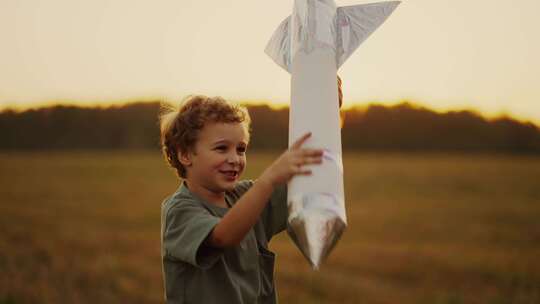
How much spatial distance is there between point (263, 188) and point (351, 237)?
58.5 ft

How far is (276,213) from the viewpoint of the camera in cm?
313

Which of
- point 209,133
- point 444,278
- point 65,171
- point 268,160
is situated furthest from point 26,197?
point 209,133

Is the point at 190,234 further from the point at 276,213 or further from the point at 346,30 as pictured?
the point at 346,30

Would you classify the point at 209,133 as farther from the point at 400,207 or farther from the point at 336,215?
the point at 400,207

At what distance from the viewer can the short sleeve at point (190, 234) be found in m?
2.65

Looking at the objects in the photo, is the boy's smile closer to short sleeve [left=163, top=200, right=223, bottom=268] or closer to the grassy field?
short sleeve [left=163, top=200, right=223, bottom=268]

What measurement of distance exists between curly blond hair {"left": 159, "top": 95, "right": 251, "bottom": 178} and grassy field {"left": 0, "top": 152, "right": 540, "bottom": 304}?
685 centimetres

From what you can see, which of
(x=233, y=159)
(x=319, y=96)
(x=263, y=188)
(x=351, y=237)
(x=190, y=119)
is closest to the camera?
(x=263, y=188)

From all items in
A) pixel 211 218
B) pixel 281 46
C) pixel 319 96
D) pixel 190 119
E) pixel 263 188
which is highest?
pixel 281 46

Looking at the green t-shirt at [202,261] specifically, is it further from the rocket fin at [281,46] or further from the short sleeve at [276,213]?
the rocket fin at [281,46]

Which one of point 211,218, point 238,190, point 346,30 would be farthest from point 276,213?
point 346,30

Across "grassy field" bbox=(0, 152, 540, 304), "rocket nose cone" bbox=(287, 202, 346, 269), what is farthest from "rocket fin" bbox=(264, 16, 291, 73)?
"grassy field" bbox=(0, 152, 540, 304)

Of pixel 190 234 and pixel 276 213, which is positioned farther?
pixel 276 213

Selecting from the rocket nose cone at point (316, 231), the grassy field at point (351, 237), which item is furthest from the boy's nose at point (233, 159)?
the grassy field at point (351, 237)
